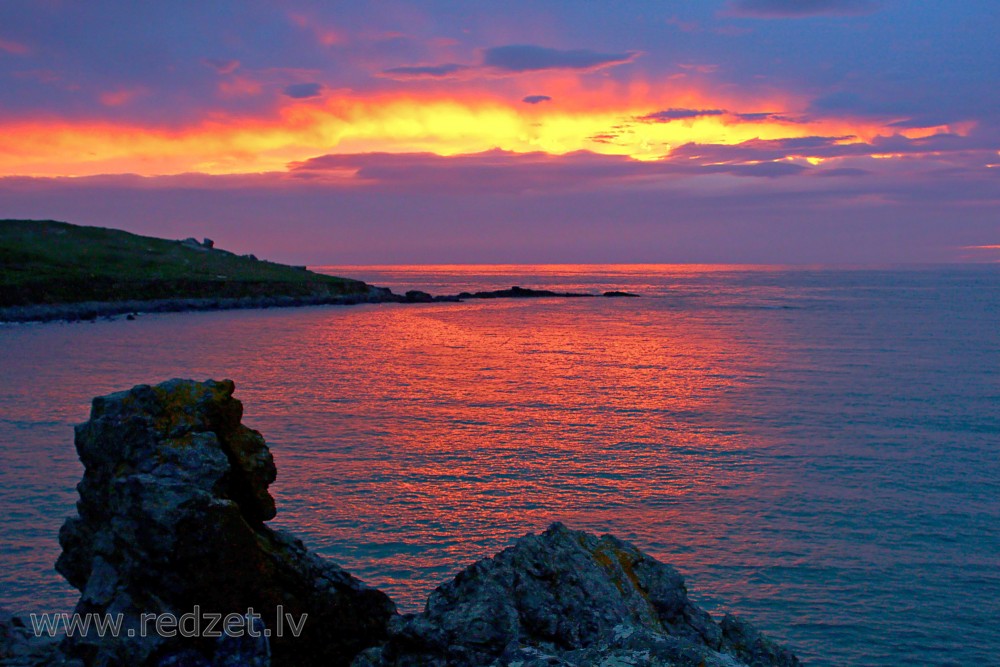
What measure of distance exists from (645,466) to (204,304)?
318 ft

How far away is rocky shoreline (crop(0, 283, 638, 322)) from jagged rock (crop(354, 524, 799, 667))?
9072 cm

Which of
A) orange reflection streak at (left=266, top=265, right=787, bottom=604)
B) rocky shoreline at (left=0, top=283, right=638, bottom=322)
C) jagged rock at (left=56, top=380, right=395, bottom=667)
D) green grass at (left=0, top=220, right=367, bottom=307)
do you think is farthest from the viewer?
green grass at (left=0, top=220, right=367, bottom=307)

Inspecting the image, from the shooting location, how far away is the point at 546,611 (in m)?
6.81

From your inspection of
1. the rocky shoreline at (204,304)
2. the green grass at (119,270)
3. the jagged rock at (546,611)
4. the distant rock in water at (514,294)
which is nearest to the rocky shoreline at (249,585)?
the jagged rock at (546,611)

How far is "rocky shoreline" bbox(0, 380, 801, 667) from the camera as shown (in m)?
6.52

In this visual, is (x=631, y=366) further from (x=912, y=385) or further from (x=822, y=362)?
(x=912, y=385)

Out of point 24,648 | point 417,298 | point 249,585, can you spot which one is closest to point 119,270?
point 417,298

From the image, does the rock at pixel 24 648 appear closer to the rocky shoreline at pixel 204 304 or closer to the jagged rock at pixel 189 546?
the jagged rock at pixel 189 546

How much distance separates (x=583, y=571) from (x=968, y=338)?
230 feet

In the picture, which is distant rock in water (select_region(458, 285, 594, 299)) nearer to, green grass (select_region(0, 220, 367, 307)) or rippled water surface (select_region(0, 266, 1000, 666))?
green grass (select_region(0, 220, 367, 307))

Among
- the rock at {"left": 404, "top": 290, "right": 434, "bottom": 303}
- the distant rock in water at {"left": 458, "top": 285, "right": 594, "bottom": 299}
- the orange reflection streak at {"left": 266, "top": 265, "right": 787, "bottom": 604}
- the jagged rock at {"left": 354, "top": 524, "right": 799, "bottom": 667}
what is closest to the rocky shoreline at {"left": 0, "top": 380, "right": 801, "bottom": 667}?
the jagged rock at {"left": 354, "top": 524, "right": 799, "bottom": 667}

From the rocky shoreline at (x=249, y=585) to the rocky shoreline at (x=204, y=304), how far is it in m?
87.8

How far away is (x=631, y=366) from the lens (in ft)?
158

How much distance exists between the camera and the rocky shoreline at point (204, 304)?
281ft
